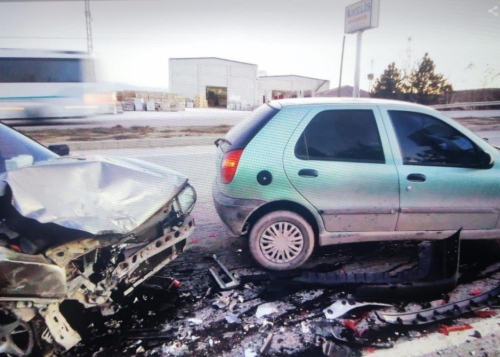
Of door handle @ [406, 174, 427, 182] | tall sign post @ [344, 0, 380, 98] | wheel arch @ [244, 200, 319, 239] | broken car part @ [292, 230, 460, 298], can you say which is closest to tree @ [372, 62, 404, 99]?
tall sign post @ [344, 0, 380, 98]

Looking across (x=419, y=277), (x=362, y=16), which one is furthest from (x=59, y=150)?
(x=362, y=16)

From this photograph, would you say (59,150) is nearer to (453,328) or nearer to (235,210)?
(235,210)

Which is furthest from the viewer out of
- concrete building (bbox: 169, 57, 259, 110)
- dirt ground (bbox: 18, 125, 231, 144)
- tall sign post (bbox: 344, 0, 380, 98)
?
concrete building (bbox: 169, 57, 259, 110)

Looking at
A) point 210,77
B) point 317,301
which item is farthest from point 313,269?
point 210,77

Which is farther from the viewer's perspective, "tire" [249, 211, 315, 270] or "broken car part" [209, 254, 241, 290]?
"tire" [249, 211, 315, 270]

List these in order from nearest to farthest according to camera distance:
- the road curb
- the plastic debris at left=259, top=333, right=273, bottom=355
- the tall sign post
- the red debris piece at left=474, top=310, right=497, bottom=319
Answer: the plastic debris at left=259, top=333, right=273, bottom=355 → the red debris piece at left=474, top=310, right=497, bottom=319 → the road curb → the tall sign post

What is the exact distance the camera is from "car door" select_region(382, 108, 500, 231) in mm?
2879

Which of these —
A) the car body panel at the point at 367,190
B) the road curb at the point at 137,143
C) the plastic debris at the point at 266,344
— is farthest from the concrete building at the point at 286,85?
the plastic debris at the point at 266,344

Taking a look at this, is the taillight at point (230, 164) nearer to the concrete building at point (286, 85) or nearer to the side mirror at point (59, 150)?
the side mirror at point (59, 150)

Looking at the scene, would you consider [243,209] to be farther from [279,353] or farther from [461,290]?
[461,290]

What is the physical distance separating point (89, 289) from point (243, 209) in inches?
53.7

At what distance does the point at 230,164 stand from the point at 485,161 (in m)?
2.29

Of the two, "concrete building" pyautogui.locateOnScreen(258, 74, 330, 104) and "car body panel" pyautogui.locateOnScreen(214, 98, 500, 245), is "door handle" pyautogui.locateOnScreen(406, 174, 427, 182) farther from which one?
"concrete building" pyautogui.locateOnScreen(258, 74, 330, 104)

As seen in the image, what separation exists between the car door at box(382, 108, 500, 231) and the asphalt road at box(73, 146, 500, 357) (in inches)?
17.8
